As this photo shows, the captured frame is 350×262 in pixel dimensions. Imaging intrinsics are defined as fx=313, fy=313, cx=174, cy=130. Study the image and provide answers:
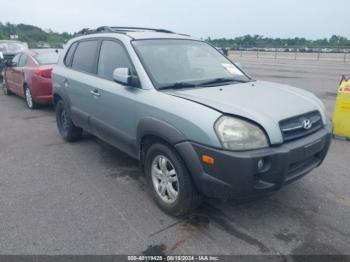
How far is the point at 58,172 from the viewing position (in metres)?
4.38

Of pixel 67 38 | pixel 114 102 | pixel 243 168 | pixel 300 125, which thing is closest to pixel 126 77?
pixel 114 102

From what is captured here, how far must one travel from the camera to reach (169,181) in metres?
3.21

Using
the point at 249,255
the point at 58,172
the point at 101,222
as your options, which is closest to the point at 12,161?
the point at 58,172

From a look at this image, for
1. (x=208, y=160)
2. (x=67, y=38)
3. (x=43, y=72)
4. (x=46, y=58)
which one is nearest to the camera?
(x=208, y=160)

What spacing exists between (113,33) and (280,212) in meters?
2.98

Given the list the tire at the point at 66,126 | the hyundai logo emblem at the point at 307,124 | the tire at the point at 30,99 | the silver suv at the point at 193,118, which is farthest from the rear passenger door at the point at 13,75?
the hyundai logo emblem at the point at 307,124

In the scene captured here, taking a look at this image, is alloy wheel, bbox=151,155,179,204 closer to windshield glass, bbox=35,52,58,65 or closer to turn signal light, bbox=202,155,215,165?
turn signal light, bbox=202,155,215,165

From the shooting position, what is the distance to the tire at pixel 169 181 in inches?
116

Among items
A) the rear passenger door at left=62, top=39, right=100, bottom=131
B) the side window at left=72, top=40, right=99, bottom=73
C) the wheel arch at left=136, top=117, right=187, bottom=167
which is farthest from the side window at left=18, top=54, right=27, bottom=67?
the wheel arch at left=136, top=117, right=187, bottom=167

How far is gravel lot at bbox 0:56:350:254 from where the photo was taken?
2.77 metres

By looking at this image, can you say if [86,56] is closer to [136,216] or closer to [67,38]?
[136,216]

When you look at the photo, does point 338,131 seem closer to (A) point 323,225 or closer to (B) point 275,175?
(A) point 323,225

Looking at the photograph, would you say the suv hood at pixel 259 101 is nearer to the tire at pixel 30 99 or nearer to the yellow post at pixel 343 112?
the yellow post at pixel 343 112

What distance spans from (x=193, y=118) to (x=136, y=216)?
4.09 ft
